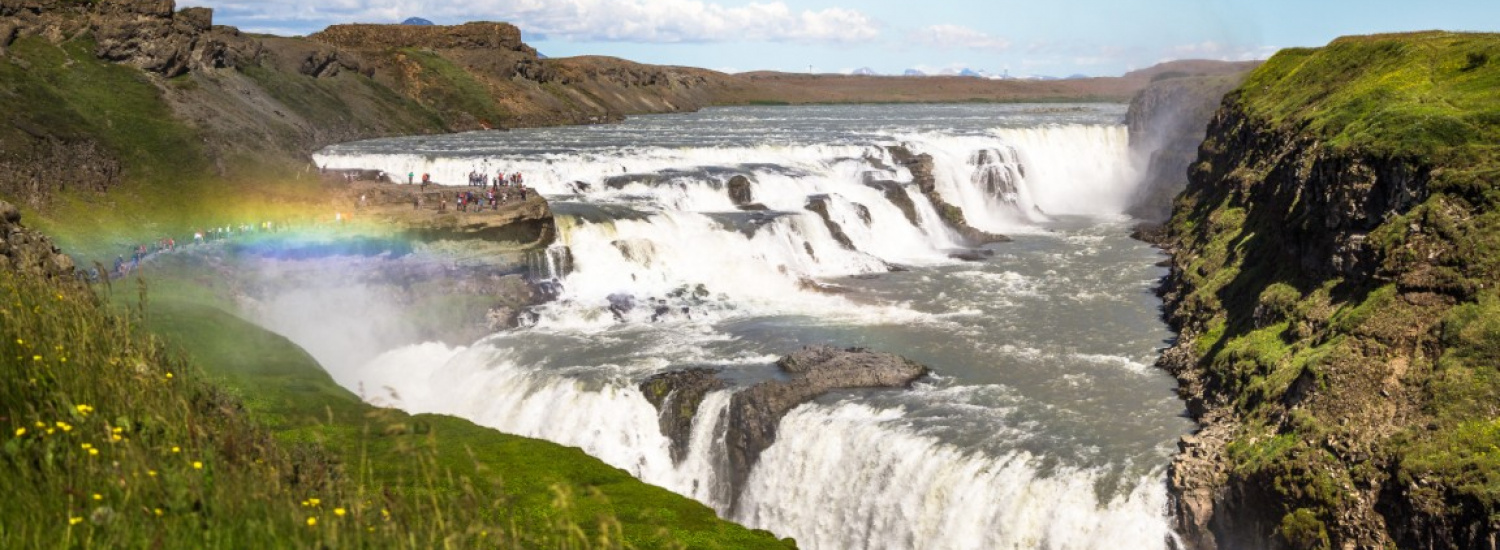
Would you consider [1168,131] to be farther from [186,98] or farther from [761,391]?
[186,98]

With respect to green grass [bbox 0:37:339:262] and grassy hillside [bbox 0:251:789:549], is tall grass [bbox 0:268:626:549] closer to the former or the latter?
grassy hillside [bbox 0:251:789:549]

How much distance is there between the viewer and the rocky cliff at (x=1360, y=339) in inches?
742

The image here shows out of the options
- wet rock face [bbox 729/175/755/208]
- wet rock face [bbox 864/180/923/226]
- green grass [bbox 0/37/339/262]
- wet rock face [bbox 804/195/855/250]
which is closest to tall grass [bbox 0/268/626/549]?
green grass [bbox 0/37/339/262]

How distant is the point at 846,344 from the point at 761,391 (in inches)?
289

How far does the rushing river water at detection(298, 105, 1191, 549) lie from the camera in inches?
943

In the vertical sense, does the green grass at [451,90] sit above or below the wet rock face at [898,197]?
above

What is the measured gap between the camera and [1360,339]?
75.4ft

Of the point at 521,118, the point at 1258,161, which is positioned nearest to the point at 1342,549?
the point at 1258,161

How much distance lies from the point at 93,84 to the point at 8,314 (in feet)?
211

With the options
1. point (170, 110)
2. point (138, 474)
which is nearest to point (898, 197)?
point (170, 110)

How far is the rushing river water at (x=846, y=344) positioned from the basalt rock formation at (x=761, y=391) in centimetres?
36

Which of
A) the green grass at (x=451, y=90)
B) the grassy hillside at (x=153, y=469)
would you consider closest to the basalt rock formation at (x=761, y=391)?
the grassy hillside at (x=153, y=469)

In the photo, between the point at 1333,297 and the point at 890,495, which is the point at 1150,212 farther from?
the point at 890,495

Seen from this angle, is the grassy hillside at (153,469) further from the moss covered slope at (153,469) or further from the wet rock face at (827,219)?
the wet rock face at (827,219)
